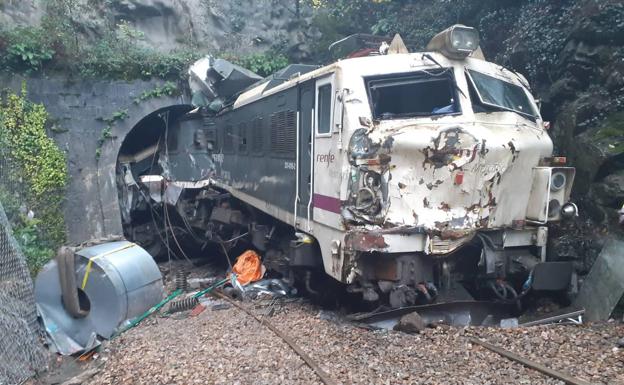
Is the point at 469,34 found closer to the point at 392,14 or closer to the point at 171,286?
the point at 171,286

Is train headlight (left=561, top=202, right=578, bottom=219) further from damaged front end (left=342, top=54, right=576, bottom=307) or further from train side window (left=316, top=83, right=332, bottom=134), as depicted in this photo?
train side window (left=316, top=83, right=332, bottom=134)

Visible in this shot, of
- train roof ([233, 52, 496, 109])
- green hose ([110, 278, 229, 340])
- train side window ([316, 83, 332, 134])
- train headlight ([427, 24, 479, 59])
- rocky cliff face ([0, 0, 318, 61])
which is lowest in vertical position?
green hose ([110, 278, 229, 340])

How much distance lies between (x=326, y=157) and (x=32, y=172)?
28.9 ft

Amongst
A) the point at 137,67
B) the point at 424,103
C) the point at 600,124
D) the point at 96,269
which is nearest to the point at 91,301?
the point at 96,269

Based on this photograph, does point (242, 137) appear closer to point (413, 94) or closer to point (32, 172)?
point (413, 94)

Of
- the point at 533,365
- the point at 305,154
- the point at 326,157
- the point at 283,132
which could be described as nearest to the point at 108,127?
the point at 283,132

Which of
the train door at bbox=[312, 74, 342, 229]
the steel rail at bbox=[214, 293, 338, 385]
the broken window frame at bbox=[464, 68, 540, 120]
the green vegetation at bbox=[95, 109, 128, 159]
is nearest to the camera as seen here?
the steel rail at bbox=[214, 293, 338, 385]

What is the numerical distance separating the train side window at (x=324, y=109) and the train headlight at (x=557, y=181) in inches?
95.4

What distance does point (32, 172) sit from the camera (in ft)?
38.6

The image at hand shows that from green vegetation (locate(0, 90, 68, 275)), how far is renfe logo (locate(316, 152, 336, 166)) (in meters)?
7.34

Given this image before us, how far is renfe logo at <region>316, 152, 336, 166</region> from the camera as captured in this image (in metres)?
5.51

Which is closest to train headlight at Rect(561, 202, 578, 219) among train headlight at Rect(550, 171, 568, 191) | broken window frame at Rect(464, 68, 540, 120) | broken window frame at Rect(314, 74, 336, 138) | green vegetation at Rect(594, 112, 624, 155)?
train headlight at Rect(550, 171, 568, 191)

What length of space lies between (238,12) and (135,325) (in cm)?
1255

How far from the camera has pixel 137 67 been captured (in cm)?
1351
